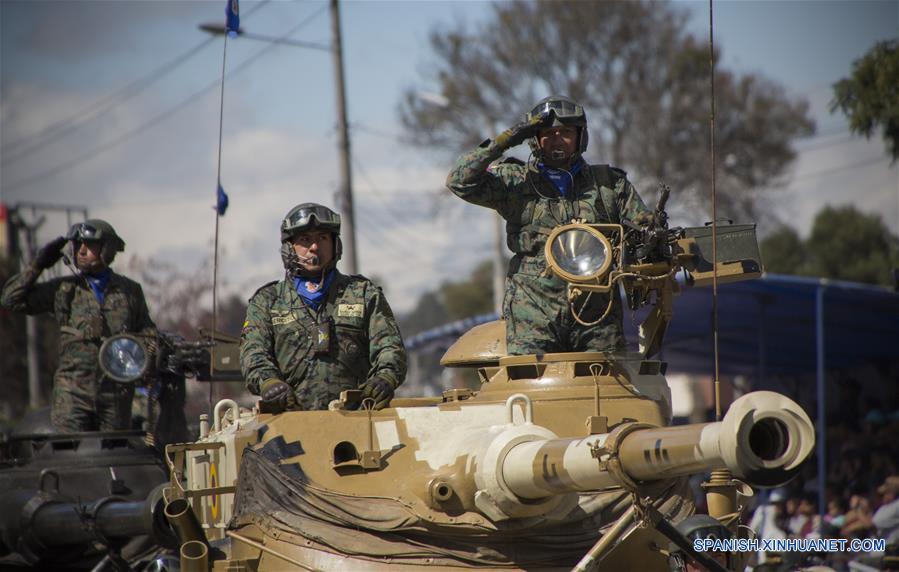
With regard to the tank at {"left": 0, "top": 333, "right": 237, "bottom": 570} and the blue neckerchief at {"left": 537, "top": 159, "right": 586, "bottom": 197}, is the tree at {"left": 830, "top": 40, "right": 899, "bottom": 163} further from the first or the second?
the tank at {"left": 0, "top": 333, "right": 237, "bottom": 570}

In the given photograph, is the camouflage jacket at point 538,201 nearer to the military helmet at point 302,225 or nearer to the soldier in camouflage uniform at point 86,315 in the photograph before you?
the military helmet at point 302,225

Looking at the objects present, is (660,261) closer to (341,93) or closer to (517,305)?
(517,305)

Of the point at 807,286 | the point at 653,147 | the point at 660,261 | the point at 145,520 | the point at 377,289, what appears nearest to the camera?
the point at 660,261

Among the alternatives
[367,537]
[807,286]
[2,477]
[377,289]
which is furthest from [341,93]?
[367,537]

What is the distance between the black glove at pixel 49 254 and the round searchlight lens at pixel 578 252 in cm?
704

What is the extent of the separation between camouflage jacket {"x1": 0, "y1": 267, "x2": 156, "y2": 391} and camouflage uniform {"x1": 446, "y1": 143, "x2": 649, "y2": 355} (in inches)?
215

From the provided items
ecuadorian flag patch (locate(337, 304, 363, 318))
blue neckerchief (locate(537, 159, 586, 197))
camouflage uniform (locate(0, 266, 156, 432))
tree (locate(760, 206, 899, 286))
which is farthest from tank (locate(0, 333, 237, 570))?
tree (locate(760, 206, 899, 286))

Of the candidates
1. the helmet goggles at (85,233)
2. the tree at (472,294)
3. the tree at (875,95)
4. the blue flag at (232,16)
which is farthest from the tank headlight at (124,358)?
the tree at (472,294)

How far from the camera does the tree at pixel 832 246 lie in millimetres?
44188

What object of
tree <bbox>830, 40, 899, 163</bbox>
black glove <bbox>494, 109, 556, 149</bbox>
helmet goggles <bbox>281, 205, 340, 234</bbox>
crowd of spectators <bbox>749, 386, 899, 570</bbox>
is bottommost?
crowd of spectators <bbox>749, 386, 899, 570</bbox>

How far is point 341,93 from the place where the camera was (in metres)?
23.8

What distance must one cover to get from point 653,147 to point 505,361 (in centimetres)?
2995

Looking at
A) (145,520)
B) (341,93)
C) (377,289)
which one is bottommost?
(145,520)

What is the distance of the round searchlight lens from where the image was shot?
8.47 meters
